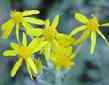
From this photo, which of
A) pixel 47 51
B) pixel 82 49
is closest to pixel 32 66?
pixel 47 51

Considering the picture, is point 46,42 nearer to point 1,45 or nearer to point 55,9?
point 1,45

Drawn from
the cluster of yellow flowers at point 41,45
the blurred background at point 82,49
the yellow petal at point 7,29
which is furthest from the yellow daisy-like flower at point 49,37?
the blurred background at point 82,49

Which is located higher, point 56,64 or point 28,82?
point 56,64

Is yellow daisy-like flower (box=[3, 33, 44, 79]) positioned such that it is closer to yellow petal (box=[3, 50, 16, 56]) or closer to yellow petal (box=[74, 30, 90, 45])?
yellow petal (box=[3, 50, 16, 56])

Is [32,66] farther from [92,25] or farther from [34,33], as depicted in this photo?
[92,25]

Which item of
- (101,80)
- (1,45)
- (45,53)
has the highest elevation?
(45,53)

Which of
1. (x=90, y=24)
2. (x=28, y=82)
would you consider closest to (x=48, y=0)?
(x=28, y=82)

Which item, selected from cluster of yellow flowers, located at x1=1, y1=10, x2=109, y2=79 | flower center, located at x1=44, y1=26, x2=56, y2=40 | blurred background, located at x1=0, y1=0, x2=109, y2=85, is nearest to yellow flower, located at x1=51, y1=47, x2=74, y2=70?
cluster of yellow flowers, located at x1=1, y1=10, x2=109, y2=79
